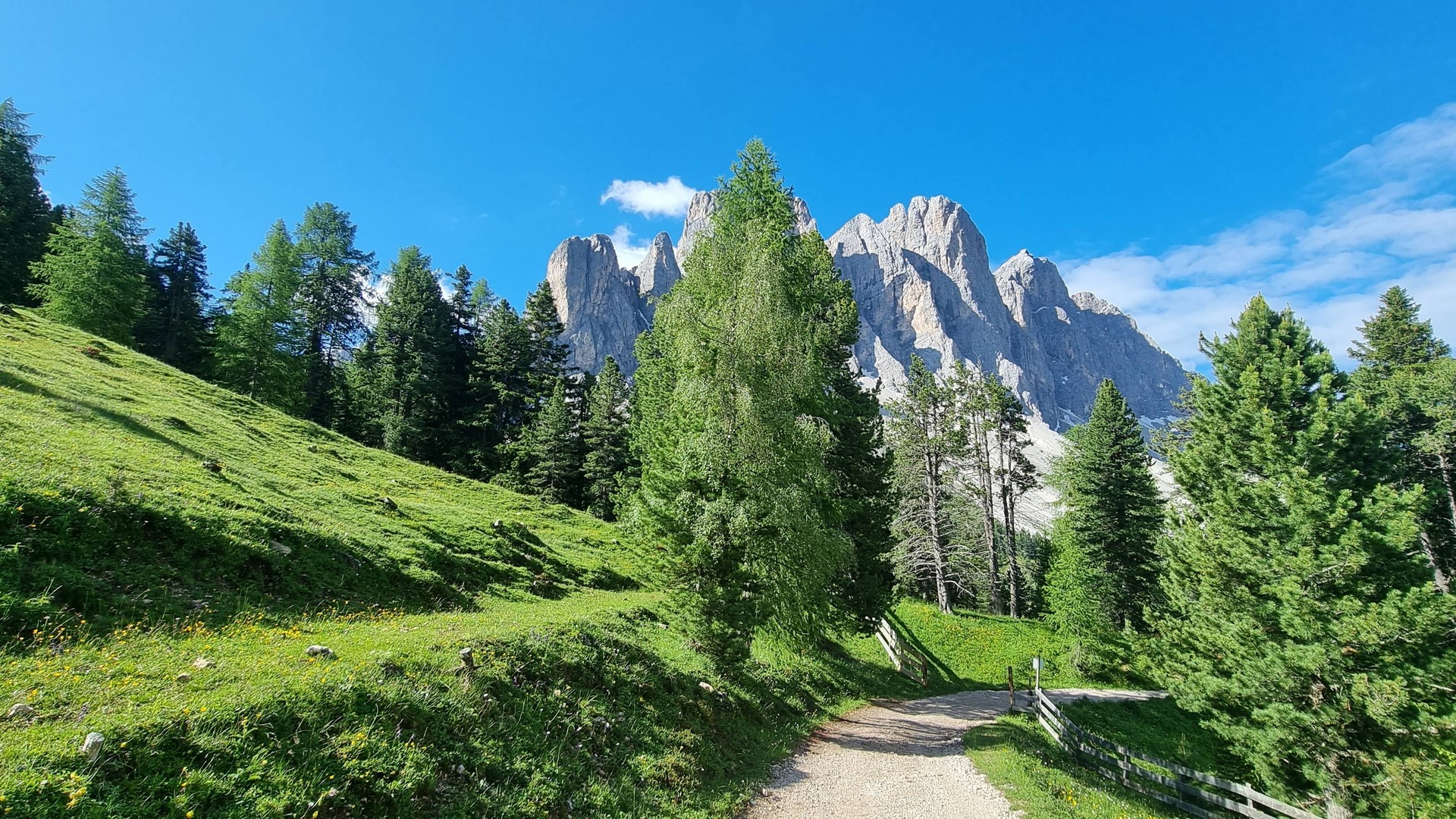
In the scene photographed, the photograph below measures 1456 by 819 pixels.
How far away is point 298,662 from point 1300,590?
19.3 m

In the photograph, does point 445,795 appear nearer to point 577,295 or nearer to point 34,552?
point 34,552

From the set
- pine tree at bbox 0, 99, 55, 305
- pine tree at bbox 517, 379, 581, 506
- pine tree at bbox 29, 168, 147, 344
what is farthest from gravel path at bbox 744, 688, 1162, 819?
pine tree at bbox 0, 99, 55, 305

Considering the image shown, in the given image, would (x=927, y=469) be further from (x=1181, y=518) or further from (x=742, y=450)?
(x=742, y=450)

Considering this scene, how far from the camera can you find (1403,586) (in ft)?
42.9

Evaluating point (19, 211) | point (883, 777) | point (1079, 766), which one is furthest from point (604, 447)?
point (19, 211)

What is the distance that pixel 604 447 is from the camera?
43438mm

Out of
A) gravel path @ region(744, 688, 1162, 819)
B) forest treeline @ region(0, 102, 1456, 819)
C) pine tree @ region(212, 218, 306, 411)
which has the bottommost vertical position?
gravel path @ region(744, 688, 1162, 819)

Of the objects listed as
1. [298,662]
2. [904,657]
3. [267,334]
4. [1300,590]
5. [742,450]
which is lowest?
[904,657]

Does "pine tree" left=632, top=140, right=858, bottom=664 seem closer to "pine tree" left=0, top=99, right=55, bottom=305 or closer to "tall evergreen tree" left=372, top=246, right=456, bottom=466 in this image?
"tall evergreen tree" left=372, top=246, right=456, bottom=466

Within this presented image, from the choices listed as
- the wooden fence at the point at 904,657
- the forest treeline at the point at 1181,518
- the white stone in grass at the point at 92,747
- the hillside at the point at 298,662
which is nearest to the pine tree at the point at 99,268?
the forest treeline at the point at 1181,518

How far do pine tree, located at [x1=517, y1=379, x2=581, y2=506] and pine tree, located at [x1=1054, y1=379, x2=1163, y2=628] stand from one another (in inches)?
1243

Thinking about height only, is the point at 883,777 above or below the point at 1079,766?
above

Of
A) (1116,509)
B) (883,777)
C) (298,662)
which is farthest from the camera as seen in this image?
(1116,509)

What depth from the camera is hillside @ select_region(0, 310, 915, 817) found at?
5.62m
